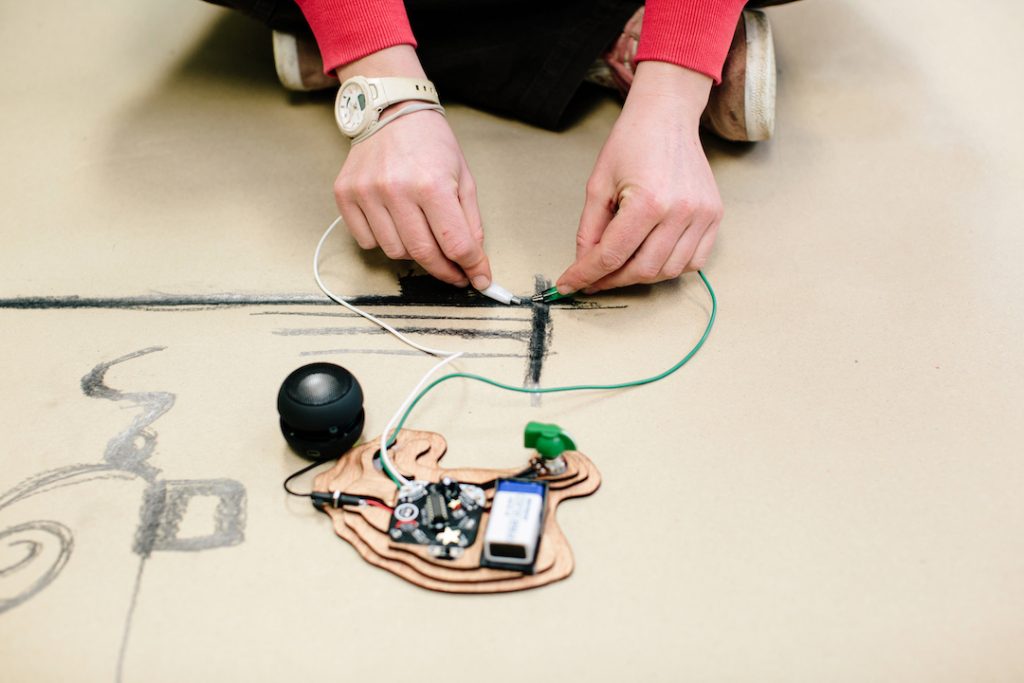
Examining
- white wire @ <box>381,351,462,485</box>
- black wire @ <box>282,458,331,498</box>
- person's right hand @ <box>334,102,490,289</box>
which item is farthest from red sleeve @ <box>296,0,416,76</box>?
black wire @ <box>282,458,331,498</box>

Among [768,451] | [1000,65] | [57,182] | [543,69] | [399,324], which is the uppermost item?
[1000,65]

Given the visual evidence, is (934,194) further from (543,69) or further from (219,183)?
(219,183)

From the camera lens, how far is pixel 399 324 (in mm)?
1065

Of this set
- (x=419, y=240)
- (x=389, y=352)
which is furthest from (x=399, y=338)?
(x=419, y=240)

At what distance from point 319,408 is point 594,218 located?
1.38 ft

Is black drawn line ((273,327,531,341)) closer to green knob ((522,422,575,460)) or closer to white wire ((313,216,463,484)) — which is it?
white wire ((313,216,463,484))

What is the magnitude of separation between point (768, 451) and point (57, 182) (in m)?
1.12

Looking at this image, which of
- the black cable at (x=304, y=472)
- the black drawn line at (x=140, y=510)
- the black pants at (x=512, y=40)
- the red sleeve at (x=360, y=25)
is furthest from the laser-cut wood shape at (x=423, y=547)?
the black pants at (x=512, y=40)

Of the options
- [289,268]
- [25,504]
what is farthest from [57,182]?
[25,504]

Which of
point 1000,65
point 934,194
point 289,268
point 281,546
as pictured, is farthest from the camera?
point 1000,65

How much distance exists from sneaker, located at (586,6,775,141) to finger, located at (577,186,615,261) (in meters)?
0.28

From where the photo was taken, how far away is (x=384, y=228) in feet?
3.36

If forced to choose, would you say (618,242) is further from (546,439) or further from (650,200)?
(546,439)

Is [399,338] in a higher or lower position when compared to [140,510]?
higher
